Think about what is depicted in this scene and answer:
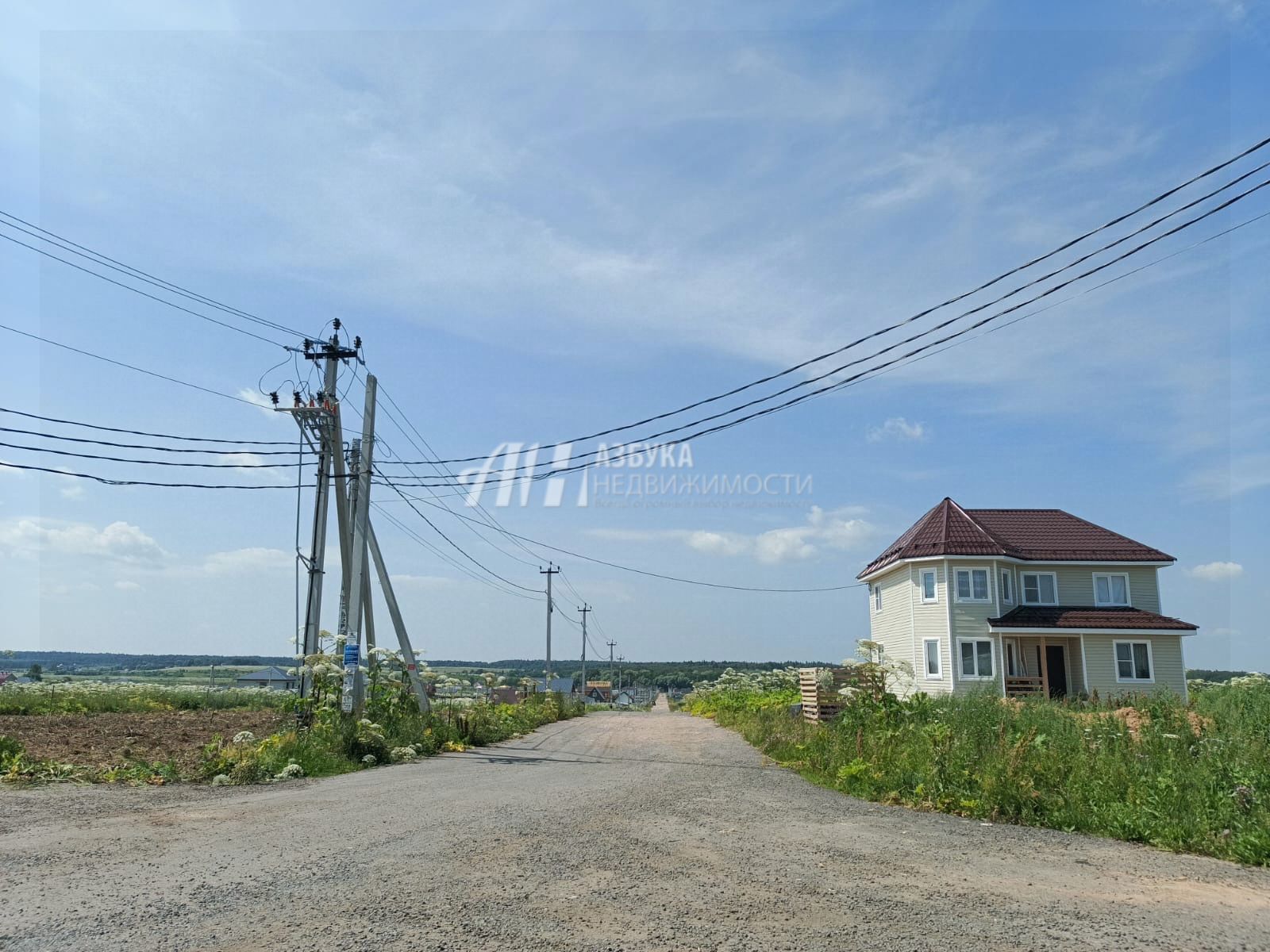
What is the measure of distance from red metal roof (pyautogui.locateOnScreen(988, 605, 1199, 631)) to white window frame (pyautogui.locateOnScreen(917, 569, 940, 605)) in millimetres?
1861

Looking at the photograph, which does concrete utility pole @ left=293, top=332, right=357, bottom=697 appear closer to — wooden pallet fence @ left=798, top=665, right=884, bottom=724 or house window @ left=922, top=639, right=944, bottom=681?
wooden pallet fence @ left=798, top=665, right=884, bottom=724

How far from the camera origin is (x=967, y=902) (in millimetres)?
5477

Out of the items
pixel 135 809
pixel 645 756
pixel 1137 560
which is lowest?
pixel 645 756

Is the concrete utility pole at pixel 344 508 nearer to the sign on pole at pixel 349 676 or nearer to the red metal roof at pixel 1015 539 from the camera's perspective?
the sign on pole at pixel 349 676

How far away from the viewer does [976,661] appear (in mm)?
29484

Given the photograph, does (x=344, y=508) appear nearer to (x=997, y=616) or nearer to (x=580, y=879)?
(x=580, y=879)

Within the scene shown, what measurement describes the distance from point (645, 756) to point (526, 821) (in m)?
8.34

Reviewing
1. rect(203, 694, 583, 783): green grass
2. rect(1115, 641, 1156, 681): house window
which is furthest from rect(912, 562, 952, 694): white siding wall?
rect(203, 694, 583, 783): green grass

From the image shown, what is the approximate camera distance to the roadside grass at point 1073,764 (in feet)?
24.8

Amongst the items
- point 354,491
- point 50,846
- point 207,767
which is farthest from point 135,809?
point 354,491

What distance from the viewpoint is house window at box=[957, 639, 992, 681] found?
1153 inches

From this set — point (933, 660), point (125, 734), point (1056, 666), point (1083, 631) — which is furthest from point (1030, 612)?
point (125, 734)

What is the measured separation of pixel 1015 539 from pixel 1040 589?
7.06 ft

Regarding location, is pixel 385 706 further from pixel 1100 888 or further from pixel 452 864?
pixel 1100 888
